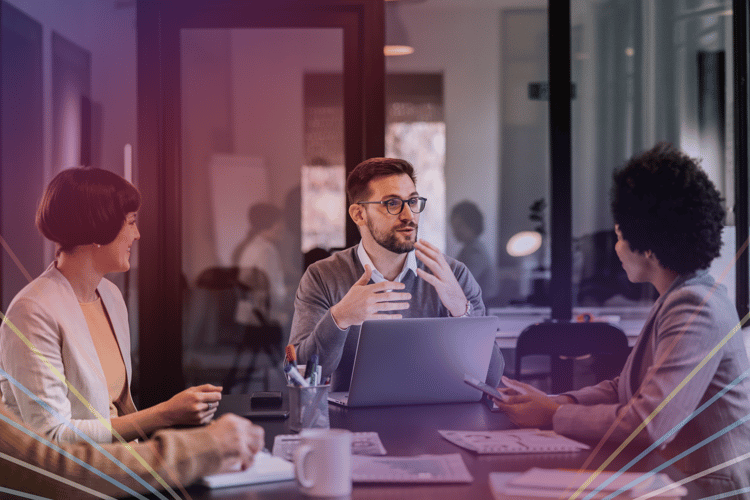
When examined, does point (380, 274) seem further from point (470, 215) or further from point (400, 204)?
point (470, 215)

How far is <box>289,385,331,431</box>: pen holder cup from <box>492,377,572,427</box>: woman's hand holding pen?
401 millimetres

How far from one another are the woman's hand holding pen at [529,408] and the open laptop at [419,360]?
182 millimetres

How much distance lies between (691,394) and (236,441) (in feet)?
2.98

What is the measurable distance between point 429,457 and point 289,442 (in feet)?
1.00

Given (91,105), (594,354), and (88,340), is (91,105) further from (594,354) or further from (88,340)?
(594,354)

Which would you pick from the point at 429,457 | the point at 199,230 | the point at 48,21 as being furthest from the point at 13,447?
the point at 48,21

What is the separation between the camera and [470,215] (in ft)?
15.3

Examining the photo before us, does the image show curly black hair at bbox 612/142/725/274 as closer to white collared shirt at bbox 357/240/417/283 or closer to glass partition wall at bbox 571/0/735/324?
white collared shirt at bbox 357/240/417/283

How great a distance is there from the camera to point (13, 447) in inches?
42.7

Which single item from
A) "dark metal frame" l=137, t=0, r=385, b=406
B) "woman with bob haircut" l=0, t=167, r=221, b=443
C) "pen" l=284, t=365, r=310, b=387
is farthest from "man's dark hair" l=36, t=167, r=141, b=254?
"dark metal frame" l=137, t=0, r=385, b=406

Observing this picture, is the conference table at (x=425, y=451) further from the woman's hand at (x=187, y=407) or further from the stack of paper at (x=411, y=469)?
the woman's hand at (x=187, y=407)

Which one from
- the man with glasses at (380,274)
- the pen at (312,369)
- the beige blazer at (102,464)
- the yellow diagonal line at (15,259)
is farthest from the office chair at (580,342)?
the yellow diagonal line at (15,259)

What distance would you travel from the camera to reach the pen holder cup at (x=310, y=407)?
4.86 ft

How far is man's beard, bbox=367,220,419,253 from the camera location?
2400 mm
